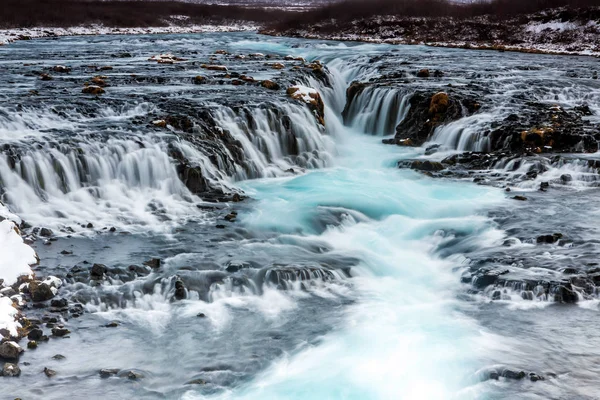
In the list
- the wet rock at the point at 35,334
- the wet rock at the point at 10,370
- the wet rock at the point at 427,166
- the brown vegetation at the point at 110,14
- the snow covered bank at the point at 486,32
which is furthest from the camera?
the brown vegetation at the point at 110,14

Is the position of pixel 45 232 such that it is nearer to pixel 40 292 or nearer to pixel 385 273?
pixel 40 292

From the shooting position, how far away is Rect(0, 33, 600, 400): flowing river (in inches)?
289

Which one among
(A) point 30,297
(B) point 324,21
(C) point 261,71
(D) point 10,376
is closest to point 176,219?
(A) point 30,297

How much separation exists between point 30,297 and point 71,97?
10297 mm

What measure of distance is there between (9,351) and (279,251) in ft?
16.0

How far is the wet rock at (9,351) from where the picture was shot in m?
7.13

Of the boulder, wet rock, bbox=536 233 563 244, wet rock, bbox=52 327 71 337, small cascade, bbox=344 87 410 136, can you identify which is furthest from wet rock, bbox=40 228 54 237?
small cascade, bbox=344 87 410 136

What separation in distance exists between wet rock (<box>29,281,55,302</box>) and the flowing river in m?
0.21

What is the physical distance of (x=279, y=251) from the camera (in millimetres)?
10859

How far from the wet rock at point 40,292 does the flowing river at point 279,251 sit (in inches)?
8.3

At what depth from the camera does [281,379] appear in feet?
24.0

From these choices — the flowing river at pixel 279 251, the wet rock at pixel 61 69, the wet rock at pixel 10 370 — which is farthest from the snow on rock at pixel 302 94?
the wet rock at pixel 10 370

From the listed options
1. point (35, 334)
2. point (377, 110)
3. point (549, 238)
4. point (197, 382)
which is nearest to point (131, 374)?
point (197, 382)

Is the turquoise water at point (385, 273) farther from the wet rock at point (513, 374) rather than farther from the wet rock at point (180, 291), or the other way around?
the wet rock at point (180, 291)
